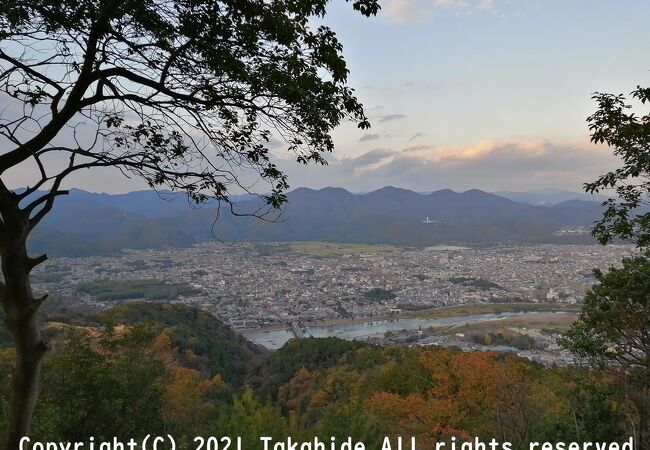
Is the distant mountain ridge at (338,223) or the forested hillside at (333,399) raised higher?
the distant mountain ridge at (338,223)

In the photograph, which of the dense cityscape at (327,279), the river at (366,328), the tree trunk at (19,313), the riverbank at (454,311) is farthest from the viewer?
the dense cityscape at (327,279)

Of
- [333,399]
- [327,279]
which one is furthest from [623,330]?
[327,279]

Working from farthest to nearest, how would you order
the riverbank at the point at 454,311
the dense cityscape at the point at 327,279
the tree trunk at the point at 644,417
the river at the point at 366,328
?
the dense cityscape at the point at 327,279, the riverbank at the point at 454,311, the river at the point at 366,328, the tree trunk at the point at 644,417

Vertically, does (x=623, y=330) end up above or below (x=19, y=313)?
below

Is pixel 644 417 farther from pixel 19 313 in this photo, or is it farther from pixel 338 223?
pixel 338 223

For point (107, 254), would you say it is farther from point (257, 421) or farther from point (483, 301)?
point (257, 421)

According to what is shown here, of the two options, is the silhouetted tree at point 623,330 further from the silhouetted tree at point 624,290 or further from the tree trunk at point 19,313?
the tree trunk at point 19,313

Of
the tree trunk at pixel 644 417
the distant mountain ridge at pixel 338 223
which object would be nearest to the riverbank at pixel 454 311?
the tree trunk at pixel 644 417
